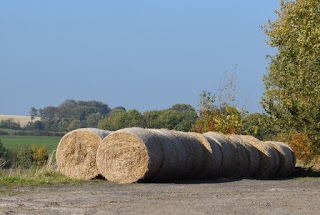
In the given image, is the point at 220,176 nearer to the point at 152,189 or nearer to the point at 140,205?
the point at 152,189

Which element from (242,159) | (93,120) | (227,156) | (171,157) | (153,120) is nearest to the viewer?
(171,157)

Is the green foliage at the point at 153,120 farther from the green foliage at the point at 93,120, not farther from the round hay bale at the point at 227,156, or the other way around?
the round hay bale at the point at 227,156

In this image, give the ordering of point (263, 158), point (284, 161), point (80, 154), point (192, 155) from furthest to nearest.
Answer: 1. point (284, 161)
2. point (263, 158)
3. point (192, 155)
4. point (80, 154)

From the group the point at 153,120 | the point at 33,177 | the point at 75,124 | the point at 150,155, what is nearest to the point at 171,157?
the point at 150,155

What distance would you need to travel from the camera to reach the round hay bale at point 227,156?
65.9 feet

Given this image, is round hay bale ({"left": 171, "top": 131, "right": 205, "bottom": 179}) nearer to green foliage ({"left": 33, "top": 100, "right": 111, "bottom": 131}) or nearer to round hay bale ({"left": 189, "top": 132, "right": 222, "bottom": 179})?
round hay bale ({"left": 189, "top": 132, "right": 222, "bottom": 179})

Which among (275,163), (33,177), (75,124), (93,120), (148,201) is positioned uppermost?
(93,120)

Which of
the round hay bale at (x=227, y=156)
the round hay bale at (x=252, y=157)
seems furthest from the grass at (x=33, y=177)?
the round hay bale at (x=252, y=157)

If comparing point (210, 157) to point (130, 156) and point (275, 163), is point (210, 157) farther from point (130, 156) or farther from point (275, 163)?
point (275, 163)

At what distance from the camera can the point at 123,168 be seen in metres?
16.9

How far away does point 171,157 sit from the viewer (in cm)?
1725

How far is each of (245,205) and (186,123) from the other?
62678 millimetres

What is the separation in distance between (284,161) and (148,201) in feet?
46.3

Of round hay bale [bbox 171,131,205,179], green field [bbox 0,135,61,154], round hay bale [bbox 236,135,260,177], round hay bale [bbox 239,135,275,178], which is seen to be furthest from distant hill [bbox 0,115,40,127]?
round hay bale [bbox 171,131,205,179]
